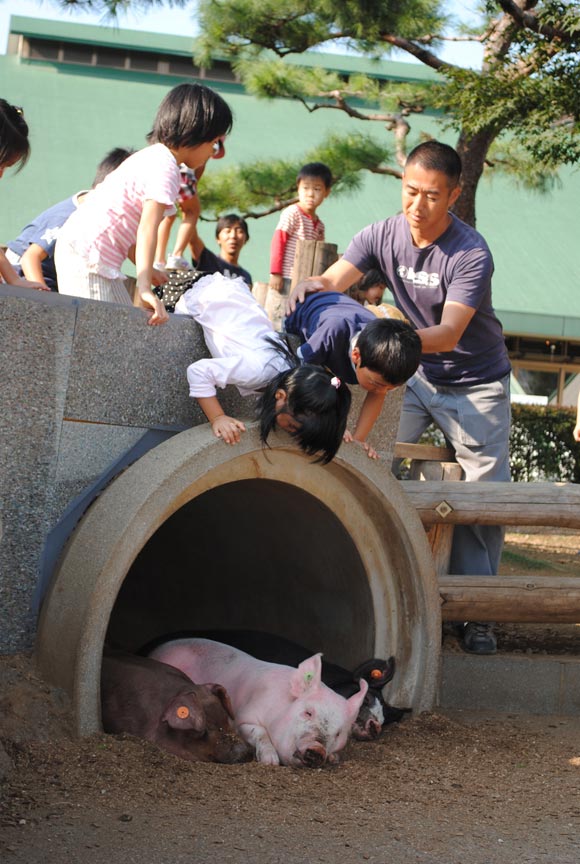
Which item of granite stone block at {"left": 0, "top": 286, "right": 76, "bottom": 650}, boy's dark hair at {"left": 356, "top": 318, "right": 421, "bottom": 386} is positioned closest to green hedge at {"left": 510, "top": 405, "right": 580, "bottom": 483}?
boy's dark hair at {"left": 356, "top": 318, "right": 421, "bottom": 386}

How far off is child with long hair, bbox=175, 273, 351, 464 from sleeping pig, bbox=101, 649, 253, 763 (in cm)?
89

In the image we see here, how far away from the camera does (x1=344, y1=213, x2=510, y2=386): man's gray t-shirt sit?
Answer: 4.77 metres

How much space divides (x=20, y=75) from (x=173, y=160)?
16412 millimetres

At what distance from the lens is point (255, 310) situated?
4.19m

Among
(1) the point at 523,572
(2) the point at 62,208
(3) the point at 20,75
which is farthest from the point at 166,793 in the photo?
(3) the point at 20,75

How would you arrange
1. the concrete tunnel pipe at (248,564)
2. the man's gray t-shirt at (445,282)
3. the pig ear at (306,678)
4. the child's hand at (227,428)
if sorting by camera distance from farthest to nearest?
1. the man's gray t-shirt at (445,282)
2. the pig ear at (306,678)
3. the child's hand at (227,428)
4. the concrete tunnel pipe at (248,564)

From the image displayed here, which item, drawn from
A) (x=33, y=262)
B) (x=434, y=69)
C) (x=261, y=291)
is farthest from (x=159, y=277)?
(x=434, y=69)

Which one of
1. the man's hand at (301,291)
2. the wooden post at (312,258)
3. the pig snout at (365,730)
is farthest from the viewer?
the wooden post at (312,258)

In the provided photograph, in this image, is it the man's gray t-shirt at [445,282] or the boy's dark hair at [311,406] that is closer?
the boy's dark hair at [311,406]

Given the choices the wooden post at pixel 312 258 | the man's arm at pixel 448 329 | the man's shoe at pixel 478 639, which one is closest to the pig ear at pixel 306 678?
the man's shoe at pixel 478 639

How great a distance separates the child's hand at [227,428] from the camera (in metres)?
3.73

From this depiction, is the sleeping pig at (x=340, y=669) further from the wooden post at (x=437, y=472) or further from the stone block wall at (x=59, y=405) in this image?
the stone block wall at (x=59, y=405)

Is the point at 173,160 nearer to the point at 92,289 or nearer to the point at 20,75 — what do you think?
the point at 92,289

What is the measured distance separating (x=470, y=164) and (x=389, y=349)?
6.13 meters
